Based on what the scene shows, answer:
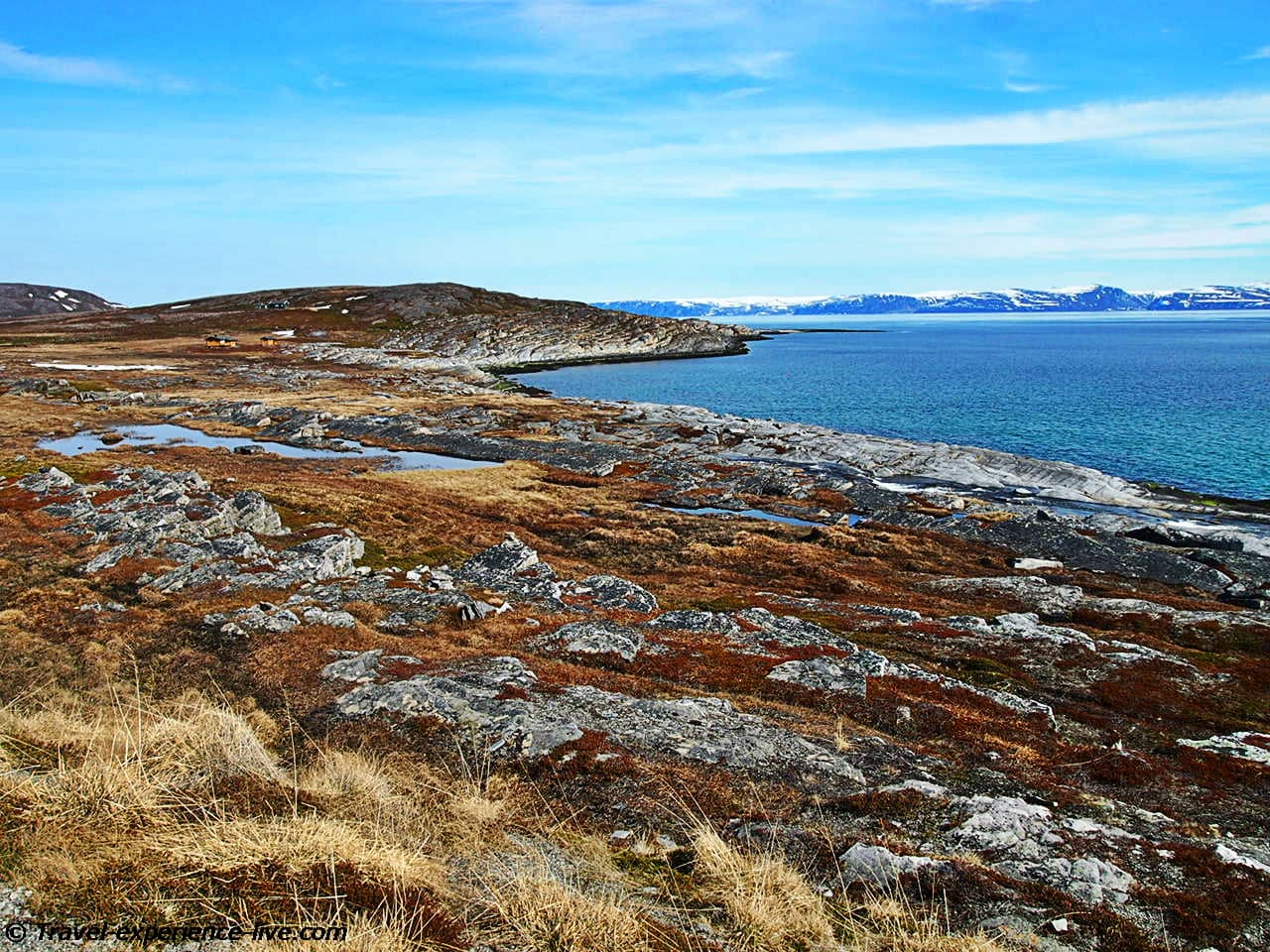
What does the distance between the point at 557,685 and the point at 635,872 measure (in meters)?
9.76

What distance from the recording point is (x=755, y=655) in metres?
25.5

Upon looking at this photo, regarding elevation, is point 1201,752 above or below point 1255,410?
below

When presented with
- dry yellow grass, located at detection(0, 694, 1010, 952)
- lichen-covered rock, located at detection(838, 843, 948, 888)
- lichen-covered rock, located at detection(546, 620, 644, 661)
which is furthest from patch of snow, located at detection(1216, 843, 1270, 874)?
lichen-covered rock, located at detection(546, 620, 644, 661)

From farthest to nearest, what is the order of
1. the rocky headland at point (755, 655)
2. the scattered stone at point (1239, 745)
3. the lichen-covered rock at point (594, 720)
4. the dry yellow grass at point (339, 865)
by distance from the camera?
the scattered stone at point (1239, 745)
the lichen-covered rock at point (594, 720)
the rocky headland at point (755, 655)
the dry yellow grass at point (339, 865)

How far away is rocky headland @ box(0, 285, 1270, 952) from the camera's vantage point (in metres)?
12.6

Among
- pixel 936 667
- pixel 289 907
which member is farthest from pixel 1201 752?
pixel 289 907

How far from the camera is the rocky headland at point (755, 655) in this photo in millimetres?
12625

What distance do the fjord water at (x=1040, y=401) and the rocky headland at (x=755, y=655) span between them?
1698 centimetres

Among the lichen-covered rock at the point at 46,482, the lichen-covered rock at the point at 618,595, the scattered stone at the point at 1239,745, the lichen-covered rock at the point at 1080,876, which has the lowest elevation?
the scattered stone at the point at 1239,745

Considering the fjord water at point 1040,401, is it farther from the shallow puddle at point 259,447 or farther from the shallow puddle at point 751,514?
the shallow puddle at point 259,447

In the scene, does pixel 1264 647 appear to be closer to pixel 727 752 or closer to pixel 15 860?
pixel 727 752

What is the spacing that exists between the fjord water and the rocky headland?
55.7 ft

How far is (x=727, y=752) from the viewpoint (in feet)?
56.5

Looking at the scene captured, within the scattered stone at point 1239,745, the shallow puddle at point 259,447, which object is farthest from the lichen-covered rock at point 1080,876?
the shallow puddle at point 259,447
